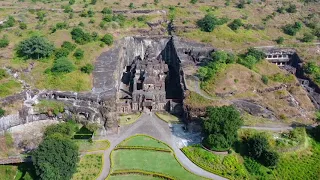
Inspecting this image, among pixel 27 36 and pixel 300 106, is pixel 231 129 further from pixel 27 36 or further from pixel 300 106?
pixel 27 36

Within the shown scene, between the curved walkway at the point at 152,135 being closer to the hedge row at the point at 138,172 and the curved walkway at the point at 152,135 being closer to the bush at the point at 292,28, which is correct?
the hedge row at the point at 138,172

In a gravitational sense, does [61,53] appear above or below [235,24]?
below

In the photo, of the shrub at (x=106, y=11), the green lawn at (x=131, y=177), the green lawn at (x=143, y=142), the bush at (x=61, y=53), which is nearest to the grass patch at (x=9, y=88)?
the bush at (x=61, y=53)

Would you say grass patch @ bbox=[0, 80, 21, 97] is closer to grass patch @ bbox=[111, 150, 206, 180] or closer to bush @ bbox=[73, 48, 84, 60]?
bush @ bbox=[73, 48, 84, 60]

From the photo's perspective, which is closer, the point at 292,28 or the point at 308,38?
the point at 308,38

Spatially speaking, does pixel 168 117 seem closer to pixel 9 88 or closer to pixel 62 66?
pixel 62 66

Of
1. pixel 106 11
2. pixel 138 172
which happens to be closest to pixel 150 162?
pixel 138 172
